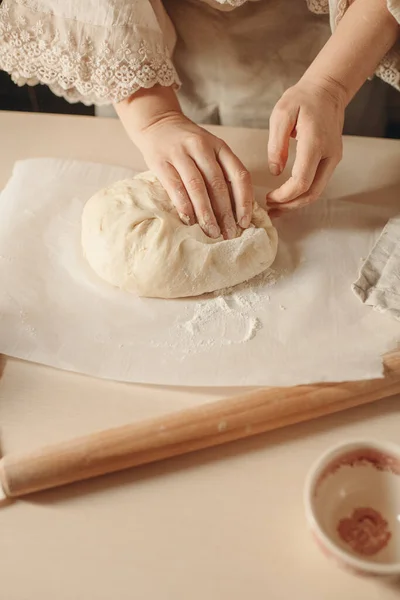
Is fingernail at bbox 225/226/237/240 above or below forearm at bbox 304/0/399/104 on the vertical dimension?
below

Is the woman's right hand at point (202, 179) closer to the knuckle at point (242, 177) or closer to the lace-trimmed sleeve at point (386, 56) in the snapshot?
the knuckle at point (242, 177)

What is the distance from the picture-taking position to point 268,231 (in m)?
0.85

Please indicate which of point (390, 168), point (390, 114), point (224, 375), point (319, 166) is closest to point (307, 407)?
point (224, 375)

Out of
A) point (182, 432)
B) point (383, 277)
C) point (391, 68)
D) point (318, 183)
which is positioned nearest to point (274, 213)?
point (318, 183)

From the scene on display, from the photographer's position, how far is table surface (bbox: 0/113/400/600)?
21.1 inches

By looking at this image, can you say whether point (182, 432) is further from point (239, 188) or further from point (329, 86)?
point (329, 86)

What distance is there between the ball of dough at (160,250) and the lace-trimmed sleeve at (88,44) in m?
0.20

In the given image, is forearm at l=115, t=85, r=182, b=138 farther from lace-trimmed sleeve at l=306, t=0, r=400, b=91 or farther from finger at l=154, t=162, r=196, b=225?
lace-trimmed sleeve at l=306, t=0, r=400, b=91

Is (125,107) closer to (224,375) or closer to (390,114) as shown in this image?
(224,375)

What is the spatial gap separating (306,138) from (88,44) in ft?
1.15

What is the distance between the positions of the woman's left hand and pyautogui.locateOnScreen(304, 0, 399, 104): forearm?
0.05 ft

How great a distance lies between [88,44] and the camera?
896mm

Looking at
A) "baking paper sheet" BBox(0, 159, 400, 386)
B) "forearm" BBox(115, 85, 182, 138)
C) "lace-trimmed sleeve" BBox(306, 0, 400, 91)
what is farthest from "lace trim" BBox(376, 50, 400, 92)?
"forearm" BBox(115, 85, 182, 138)

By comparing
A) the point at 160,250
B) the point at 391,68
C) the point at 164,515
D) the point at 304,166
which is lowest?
the point at 164,515
